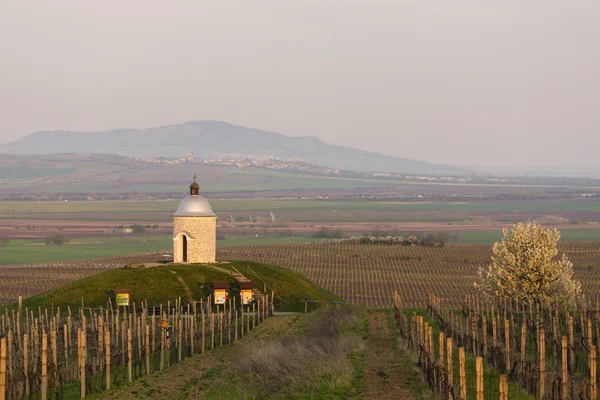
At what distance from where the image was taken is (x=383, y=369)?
3409cm

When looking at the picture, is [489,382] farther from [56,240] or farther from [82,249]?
[56,240]

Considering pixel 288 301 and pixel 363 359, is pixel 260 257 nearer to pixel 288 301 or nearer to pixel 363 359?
pixel 288 301

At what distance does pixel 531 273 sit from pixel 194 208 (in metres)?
28.5

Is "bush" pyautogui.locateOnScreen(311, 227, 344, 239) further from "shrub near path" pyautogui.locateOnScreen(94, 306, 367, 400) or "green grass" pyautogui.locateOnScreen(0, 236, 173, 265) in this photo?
"shrub near path" pyautogui.locateOnScreen(94, 306, 367, 400)

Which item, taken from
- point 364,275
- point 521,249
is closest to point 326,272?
point 364,275

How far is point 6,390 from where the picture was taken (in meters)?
30.7

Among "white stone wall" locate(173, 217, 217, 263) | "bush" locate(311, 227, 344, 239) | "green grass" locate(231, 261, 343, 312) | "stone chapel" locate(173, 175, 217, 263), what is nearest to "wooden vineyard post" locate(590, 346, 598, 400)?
"green grass" locate(231, 261, 343, 312)

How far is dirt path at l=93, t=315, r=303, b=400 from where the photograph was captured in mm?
31844

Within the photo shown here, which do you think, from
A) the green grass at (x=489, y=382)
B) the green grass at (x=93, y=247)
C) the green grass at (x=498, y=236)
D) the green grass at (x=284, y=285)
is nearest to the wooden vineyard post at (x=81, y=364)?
the green grass at (x=489, y=382)

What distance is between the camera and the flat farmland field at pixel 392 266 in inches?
3457

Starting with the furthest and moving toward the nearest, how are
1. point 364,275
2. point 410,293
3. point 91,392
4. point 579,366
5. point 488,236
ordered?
point 488,236
point 364,275
point 410,293
point 579,366
point 91,392

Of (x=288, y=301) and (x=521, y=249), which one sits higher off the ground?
(x=521, y=249)

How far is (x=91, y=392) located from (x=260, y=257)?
8482 centimetres

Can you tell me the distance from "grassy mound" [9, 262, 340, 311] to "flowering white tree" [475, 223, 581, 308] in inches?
589
